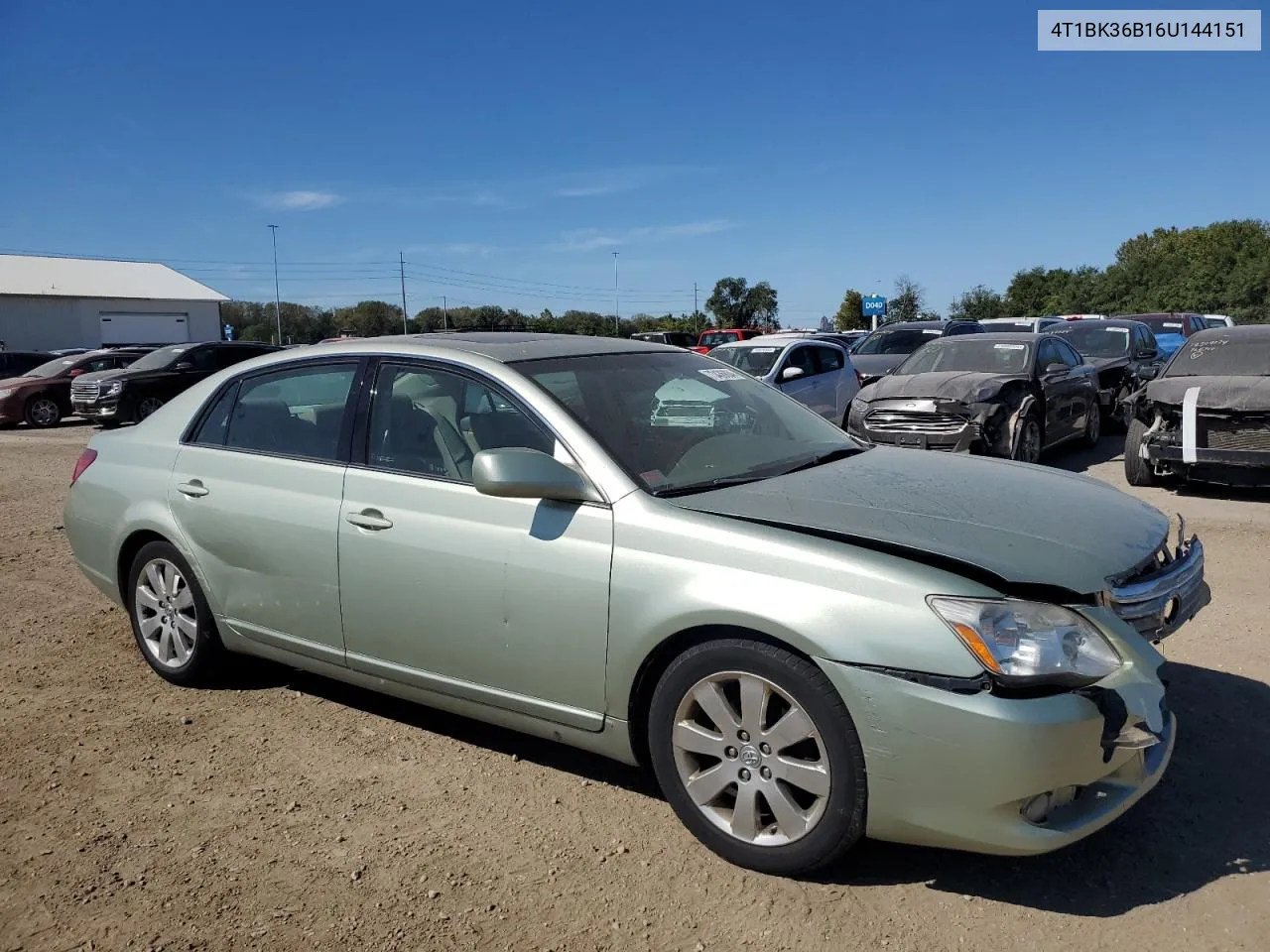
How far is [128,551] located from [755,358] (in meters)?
10.6

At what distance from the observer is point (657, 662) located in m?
3.12

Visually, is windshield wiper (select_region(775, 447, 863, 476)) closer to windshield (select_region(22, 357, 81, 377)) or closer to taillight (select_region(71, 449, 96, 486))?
taillight (select_region(71, 449, 96, 486))

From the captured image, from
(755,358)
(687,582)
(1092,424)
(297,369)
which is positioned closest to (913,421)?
(1092,424)

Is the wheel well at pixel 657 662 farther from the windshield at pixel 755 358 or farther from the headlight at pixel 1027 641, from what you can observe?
the windshield at pixel 755 358

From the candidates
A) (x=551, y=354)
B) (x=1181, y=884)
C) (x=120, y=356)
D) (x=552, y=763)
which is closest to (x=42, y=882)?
(x=552, y=763)

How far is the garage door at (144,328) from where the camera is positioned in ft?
180

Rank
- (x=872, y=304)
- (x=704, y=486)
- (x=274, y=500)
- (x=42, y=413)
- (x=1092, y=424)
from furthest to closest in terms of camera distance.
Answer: (x=872, y=304) → (x=42, y=413) → (x=1092, y=424) → (x=274, y=500) → (x=704, y=486)

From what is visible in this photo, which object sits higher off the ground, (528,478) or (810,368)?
(810,368)

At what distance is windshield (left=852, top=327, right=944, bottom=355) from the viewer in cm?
1783

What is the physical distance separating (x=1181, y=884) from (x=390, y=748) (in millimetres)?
2811

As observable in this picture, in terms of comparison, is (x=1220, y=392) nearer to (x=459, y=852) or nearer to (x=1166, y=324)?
(x=459, y=852)

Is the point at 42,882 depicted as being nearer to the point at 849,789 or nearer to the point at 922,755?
the point at 849,789

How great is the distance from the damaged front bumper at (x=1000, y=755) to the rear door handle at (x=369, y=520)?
180cm

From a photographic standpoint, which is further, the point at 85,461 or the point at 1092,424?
the point at 1092,424
